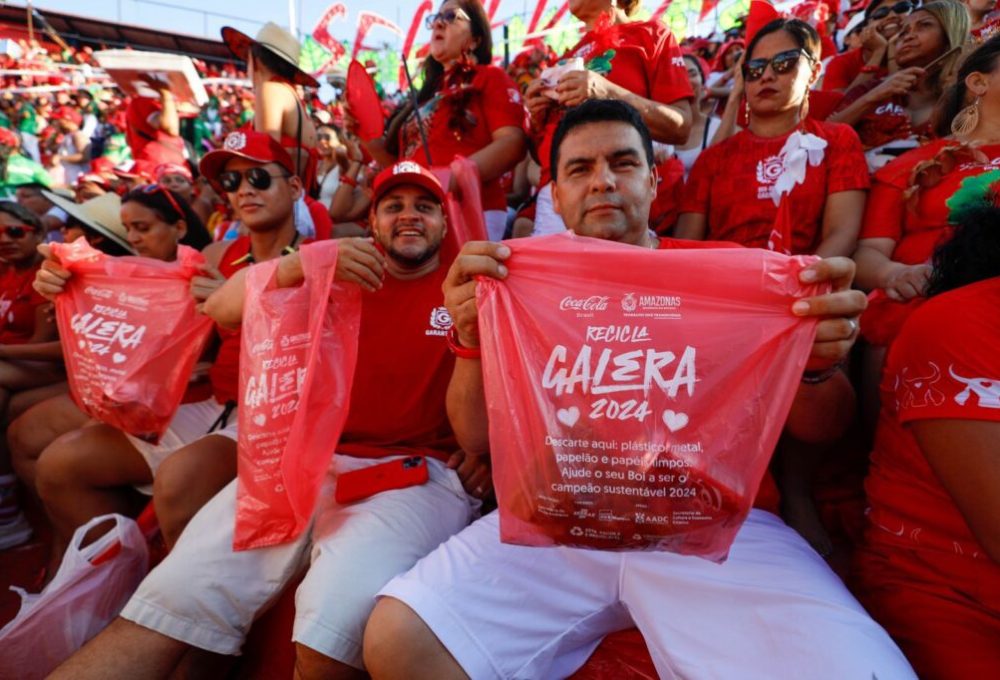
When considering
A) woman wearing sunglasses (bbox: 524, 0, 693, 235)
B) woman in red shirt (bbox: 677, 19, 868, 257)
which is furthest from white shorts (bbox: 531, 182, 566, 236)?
woman in red shirt (bbox: 677, 19, 868, 257)

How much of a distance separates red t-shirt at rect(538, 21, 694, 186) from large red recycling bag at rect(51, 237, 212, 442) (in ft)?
5.27

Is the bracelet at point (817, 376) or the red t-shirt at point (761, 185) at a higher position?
the red t-shirt at point (761, 185)

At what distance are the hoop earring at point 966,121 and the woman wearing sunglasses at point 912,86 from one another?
621mm

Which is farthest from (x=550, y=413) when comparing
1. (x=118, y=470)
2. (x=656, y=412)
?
(x=118, y=470)

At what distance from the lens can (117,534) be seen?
221cm

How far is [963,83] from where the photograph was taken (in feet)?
7.36

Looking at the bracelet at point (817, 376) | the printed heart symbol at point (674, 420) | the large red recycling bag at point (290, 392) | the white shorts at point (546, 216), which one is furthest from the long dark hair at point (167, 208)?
the bracelet at point (817, 376)

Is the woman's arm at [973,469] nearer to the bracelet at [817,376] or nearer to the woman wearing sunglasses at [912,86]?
the bracelet at [817,376]

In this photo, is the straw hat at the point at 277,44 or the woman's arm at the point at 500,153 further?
the straw hat at the point at 277,44

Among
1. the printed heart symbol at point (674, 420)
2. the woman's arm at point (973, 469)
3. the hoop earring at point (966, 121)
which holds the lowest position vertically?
the woman's arm at point (973, 469)

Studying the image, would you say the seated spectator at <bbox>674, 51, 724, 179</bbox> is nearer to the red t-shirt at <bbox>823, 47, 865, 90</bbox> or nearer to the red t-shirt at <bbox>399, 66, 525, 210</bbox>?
the red t-shirt at <bbox>823, 47, 865, 90</bbox>

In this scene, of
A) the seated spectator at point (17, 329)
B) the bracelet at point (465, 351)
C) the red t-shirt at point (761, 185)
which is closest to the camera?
the bracelet at point (465, 351)

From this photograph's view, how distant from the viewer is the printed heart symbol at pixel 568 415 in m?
1.28

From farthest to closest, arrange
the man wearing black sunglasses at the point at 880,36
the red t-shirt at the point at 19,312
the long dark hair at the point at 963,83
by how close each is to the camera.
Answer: the red t-shirt at the point at 19,312, the man wearing black sunglasses at the point at 880,36, the long dark hair at the point at 963,83
